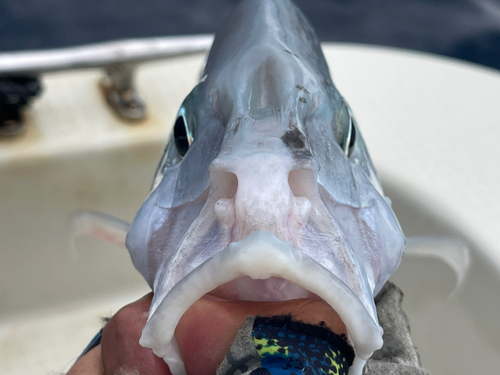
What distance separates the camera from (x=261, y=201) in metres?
0.26

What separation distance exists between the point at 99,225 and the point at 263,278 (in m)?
0.34

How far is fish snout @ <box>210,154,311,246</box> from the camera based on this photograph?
0.86 feet

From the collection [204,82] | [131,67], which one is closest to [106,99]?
[131,67]

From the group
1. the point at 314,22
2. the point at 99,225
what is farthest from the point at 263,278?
the point at 314,22

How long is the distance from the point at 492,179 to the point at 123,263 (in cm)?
74

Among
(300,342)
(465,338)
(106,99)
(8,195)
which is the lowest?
(465,338)

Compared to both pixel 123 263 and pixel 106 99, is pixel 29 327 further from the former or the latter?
pixel 106 99

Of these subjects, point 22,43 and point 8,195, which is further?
point 22,43

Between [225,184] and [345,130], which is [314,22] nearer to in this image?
[345,130]

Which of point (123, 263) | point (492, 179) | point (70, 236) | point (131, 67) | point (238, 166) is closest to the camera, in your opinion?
point (238, 166)

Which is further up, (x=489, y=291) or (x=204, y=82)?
(x=204, y=82)

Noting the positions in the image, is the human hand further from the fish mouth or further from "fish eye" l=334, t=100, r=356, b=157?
"fish eye" l=334, t=100, r=356, b=157

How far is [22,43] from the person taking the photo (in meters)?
2.10

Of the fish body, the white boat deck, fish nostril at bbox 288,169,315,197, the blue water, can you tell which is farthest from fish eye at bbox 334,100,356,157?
the blue water
